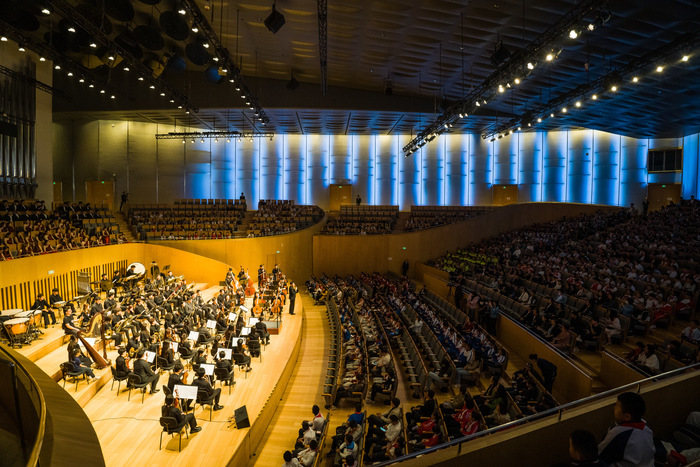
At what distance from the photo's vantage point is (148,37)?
37.7ft

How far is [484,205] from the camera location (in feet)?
80.2

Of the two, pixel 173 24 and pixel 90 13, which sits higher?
pixel 90 13

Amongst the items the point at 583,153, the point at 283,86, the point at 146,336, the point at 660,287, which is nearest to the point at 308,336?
the point at 146,336

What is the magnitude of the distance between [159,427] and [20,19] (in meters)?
10.8

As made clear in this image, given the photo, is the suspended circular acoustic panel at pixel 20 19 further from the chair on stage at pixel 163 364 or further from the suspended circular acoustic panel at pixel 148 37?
the chair on stage at pixel 163 364

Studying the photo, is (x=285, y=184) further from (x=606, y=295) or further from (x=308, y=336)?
(x=606, y=295)

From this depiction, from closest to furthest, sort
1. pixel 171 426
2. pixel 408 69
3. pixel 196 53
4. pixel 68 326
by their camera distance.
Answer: pixel 171 426 < pixel 68 326 < pixel 196 53 < pixel 408 69

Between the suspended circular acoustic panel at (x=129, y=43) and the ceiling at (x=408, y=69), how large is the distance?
40cm

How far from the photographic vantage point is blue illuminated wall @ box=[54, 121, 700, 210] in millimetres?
22234

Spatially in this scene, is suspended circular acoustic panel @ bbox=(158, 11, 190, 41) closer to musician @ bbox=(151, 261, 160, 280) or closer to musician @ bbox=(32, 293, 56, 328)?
musician @ bbox=(32, 293, 56, 328)

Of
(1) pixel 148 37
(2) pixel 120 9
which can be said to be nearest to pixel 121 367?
(2) pixel 120 9

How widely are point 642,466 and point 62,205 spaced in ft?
59.4

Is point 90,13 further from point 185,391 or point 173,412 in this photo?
point 173,412

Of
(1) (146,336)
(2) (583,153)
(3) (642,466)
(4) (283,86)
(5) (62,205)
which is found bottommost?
(1) (146,336)
